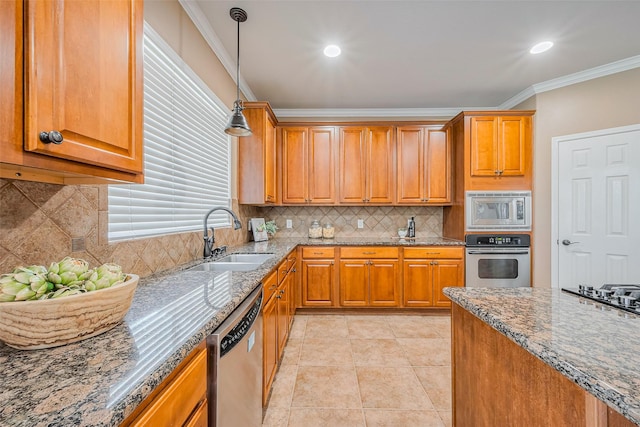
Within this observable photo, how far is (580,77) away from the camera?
3072mm

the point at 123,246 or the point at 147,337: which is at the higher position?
the point at 123,246

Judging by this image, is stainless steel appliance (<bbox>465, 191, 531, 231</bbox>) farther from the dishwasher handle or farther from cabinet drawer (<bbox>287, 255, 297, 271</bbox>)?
the dishwasher handle

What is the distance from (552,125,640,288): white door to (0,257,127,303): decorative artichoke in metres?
4.09

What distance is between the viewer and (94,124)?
32.8 inches

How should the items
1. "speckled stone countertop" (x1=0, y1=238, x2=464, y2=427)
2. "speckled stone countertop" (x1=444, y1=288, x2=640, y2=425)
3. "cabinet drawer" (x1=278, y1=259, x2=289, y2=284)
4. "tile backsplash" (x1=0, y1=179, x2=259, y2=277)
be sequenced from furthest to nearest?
1. "cabinet drawer" (x1=278, y1=259, x2=289, y2=284)
2. "tile backsplash" (x1=0, y1=179, x2=259, y2=277)
3. "speckled stone countertop" (x1=444, y1=288, x2=640, y2=425)
4. "speckled stone countertop" (x1=0, y1=238, x2=464, y2=427)

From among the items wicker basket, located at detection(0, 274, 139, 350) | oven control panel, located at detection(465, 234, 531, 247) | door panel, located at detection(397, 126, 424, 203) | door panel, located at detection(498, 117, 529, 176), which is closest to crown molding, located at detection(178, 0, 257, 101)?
wicker basket, located at detection(0, 274, 139, 350)

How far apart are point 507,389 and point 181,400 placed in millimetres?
1071

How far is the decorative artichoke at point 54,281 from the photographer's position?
26.0 inches

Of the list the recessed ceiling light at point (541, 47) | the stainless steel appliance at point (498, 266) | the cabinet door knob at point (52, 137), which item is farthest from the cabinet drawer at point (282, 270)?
the recessed ceiling light at point (541, 47)

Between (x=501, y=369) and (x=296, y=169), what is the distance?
3111 mm

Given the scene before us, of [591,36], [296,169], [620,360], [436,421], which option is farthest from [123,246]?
[591,36]

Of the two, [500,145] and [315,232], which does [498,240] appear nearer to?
[500,145]

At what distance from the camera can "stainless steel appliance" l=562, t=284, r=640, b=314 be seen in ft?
3.36

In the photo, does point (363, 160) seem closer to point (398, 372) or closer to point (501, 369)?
point (398, 372)
